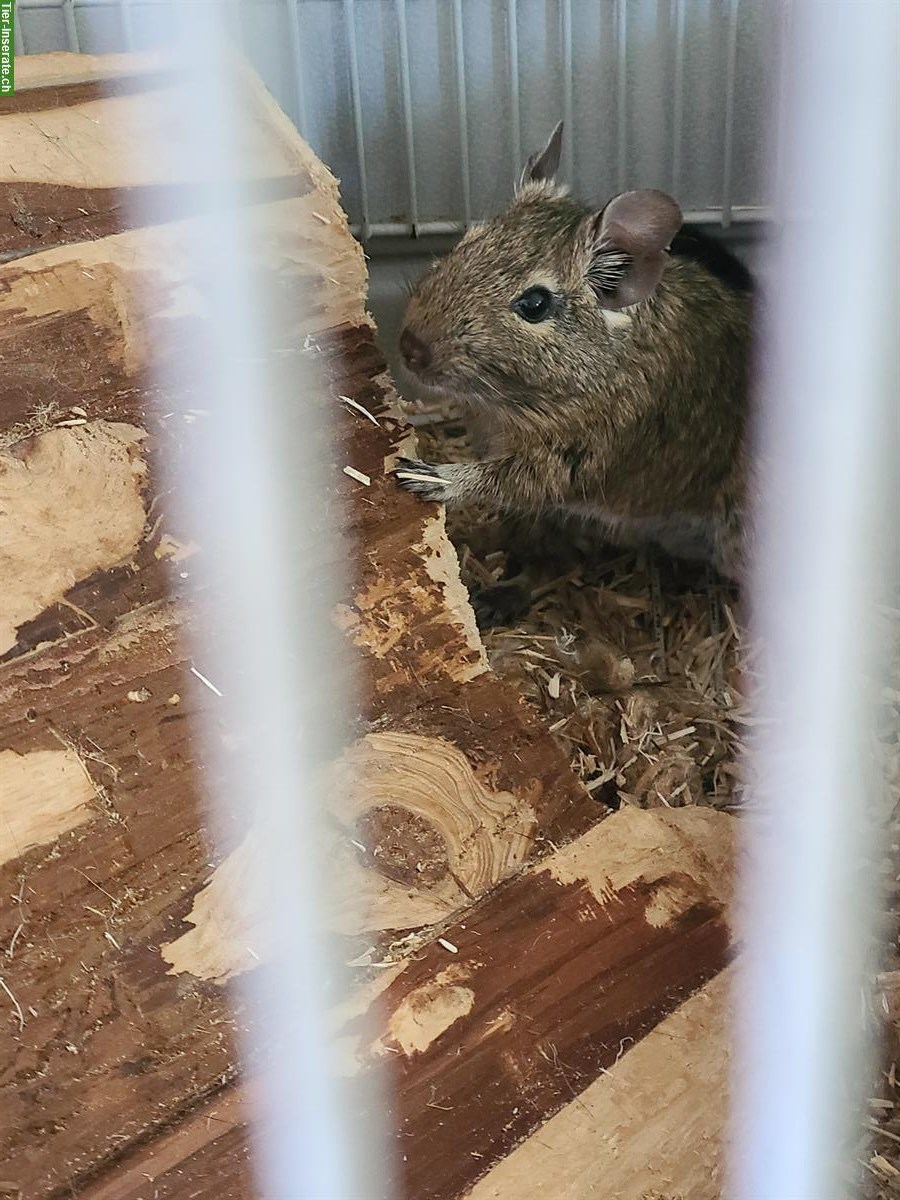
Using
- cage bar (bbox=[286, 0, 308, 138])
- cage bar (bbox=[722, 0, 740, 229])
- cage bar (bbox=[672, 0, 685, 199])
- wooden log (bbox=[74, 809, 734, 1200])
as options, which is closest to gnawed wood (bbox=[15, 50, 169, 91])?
cage bar (bbox=[286, 0, 308, 138])

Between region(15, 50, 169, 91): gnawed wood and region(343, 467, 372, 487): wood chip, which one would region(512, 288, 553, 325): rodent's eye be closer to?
region(343, 467, 372, 487): wood chip

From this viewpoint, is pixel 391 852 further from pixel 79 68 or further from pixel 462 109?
pixel 462 109

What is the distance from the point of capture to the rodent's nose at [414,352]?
237cm

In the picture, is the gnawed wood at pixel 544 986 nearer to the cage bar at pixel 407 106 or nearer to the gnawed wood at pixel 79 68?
the gnawed wood at pixel 79 68

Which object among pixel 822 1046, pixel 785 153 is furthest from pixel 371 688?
pixel 785 153

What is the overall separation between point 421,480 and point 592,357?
573 millimetres

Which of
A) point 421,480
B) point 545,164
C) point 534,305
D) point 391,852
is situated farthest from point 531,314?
point 391,852

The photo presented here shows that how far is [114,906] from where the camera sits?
157 centimetres

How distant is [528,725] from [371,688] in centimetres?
28

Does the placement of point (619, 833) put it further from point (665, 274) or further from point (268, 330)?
point (665, 274)

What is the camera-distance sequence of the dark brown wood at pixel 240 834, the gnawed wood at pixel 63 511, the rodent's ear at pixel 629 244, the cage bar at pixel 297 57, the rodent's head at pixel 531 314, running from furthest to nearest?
the cage bar at pixel 297 57 < the rodent's head at pixel 531 314 < the rodent's ear at pixel 629 244 < the gnawed wood at pixel 63 511 < the dark brown wood at pixel 240 834

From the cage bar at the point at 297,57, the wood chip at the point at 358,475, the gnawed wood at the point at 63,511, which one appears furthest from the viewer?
the cage bar at the point at 297,57

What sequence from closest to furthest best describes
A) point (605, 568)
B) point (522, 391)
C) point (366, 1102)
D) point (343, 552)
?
point (366, 1102) < point (343, 552) < point (522, 391) < point (605, 568)

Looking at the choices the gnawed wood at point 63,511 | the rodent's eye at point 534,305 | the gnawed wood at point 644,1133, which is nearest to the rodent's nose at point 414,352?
the rodent's eye at point 534,305
